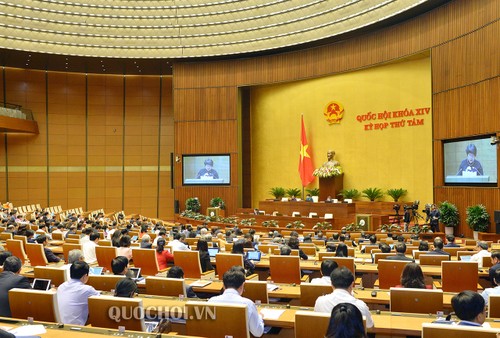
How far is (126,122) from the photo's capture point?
24875 millimetres

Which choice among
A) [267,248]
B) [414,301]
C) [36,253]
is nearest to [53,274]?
[36,253]

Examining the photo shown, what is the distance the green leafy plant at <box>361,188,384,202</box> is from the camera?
18.0 m

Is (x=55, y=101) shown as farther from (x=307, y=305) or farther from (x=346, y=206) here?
(x=307, y=305)

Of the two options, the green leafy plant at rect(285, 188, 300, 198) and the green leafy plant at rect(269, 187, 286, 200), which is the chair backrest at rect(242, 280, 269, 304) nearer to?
the green leafy plant at rect(285, 188, 300, 198)

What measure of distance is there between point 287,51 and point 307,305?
17538mm

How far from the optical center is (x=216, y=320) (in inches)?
140

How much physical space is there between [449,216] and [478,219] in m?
1.33

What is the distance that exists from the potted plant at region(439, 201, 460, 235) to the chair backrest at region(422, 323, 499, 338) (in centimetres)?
1209

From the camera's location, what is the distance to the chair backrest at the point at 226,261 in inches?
254

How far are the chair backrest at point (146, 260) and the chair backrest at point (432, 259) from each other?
3.93 meters

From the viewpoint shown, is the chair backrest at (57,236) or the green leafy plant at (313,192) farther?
the green leafy plant at (313,192)

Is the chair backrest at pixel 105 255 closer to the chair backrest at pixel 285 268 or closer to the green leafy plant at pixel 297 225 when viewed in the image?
the chair backrest at pixel 285 268

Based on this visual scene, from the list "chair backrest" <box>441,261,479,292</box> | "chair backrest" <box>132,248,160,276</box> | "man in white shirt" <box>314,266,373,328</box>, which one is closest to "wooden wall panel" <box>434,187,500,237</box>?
"chair backrest" <box>441,261,479,292</box>

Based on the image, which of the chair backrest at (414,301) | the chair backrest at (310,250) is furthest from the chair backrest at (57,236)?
the chair backrest at (414,301)
